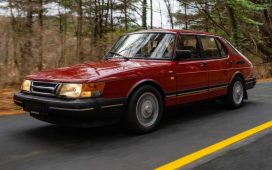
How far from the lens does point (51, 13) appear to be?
1338cm

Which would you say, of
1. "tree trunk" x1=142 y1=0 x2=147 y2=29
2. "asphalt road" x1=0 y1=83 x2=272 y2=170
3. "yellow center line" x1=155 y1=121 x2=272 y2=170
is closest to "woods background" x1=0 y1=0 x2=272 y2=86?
"tree trunk" x1=142 y1=0 x2=147 y2=29

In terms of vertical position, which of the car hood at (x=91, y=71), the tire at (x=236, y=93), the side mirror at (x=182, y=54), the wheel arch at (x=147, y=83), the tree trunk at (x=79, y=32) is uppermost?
the tree trunk at (x=79, y=32)

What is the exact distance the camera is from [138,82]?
227 inches

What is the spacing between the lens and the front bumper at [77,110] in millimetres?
5137

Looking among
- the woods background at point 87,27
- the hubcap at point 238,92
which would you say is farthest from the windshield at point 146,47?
the woods background at point 87,27

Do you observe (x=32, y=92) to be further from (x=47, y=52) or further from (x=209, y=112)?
(x=47, y=52)

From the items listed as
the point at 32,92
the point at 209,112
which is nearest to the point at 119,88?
the point at 32,92

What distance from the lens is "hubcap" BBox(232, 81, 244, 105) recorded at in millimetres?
8234

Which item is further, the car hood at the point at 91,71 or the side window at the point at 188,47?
the side window at the point at 188,47

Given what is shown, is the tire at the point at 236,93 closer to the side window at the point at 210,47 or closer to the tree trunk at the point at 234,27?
the side window at the point at 210,47

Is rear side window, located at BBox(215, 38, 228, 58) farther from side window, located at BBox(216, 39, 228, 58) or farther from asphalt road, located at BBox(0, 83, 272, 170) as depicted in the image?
asphalt road, located at BBox(0, 83, 272, 170)

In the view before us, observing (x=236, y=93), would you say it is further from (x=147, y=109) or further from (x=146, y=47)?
(x=147, y=109)

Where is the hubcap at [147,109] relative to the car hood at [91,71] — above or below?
below

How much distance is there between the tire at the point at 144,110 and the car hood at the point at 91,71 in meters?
0.41
